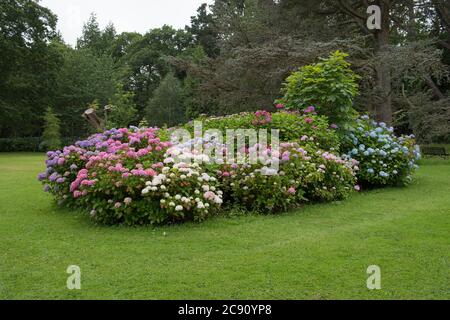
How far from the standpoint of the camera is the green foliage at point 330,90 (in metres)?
9.13

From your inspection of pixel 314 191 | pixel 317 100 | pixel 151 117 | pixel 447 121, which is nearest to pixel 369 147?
pixel 317 100

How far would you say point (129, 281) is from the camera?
159 inches

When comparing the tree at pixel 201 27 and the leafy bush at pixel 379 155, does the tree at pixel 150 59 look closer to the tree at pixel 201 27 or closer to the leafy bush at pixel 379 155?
the tree at pixel 201 27

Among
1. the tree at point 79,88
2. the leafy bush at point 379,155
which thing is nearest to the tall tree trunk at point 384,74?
the leafy bush at point 379,155

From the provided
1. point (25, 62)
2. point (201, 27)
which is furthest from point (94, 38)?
point (25, 62)

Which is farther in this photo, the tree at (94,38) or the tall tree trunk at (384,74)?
the tree at (94,38)

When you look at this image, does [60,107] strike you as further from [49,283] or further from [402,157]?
[49,283]

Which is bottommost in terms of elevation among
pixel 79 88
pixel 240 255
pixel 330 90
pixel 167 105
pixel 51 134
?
pixel 240 255

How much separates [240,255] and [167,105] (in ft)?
109

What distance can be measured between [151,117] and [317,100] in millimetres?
29262

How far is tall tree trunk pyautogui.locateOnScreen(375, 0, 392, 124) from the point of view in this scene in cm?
1714

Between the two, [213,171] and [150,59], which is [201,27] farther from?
[213,171]

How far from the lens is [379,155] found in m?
9.20

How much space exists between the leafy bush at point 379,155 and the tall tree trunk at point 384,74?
7.40 meters
